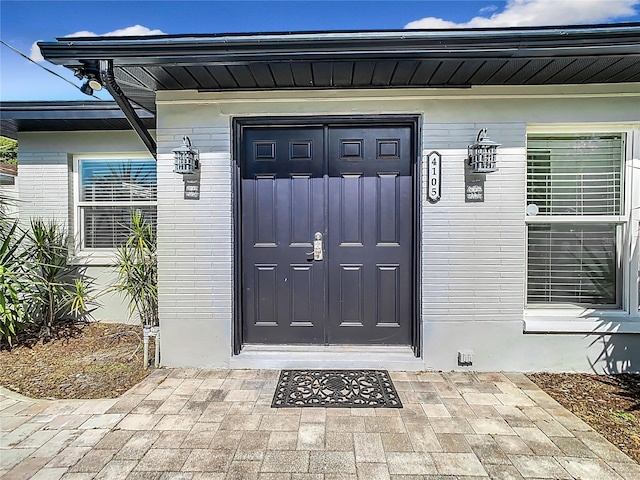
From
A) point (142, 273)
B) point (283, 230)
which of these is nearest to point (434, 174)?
point (283, 230)

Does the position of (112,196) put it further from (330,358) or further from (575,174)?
(575,174)

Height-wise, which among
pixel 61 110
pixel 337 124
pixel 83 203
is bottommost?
pixel 83 203

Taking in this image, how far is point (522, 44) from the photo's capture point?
107 inches

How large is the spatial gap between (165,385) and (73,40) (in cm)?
281

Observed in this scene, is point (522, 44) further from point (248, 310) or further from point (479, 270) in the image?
point (248, 310)

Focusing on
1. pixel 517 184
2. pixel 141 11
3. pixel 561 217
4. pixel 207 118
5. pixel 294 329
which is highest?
pixel 141 11

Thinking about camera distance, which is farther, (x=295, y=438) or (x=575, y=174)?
(x=575, y=174)

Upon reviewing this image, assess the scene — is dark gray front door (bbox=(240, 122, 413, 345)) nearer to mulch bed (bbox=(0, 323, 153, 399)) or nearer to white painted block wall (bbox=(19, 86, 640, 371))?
white painted block wall (bbox=(19, 86, 640, 371))

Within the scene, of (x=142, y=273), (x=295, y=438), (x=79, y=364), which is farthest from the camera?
(x=142, y=273)

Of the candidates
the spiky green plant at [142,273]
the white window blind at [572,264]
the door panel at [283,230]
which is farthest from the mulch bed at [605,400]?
the spiky green plant at [142,273]

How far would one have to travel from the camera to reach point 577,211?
3623mm

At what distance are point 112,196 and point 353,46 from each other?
4030mm

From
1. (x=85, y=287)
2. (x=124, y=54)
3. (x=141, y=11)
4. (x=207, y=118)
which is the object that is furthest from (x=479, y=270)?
(x=141, y=11)

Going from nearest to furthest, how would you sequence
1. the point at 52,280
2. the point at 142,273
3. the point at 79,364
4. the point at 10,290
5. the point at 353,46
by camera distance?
the point at 353,46 < the point at 79,364 < the point at 10,290 < the point at 142,273 < the point at 52,280
